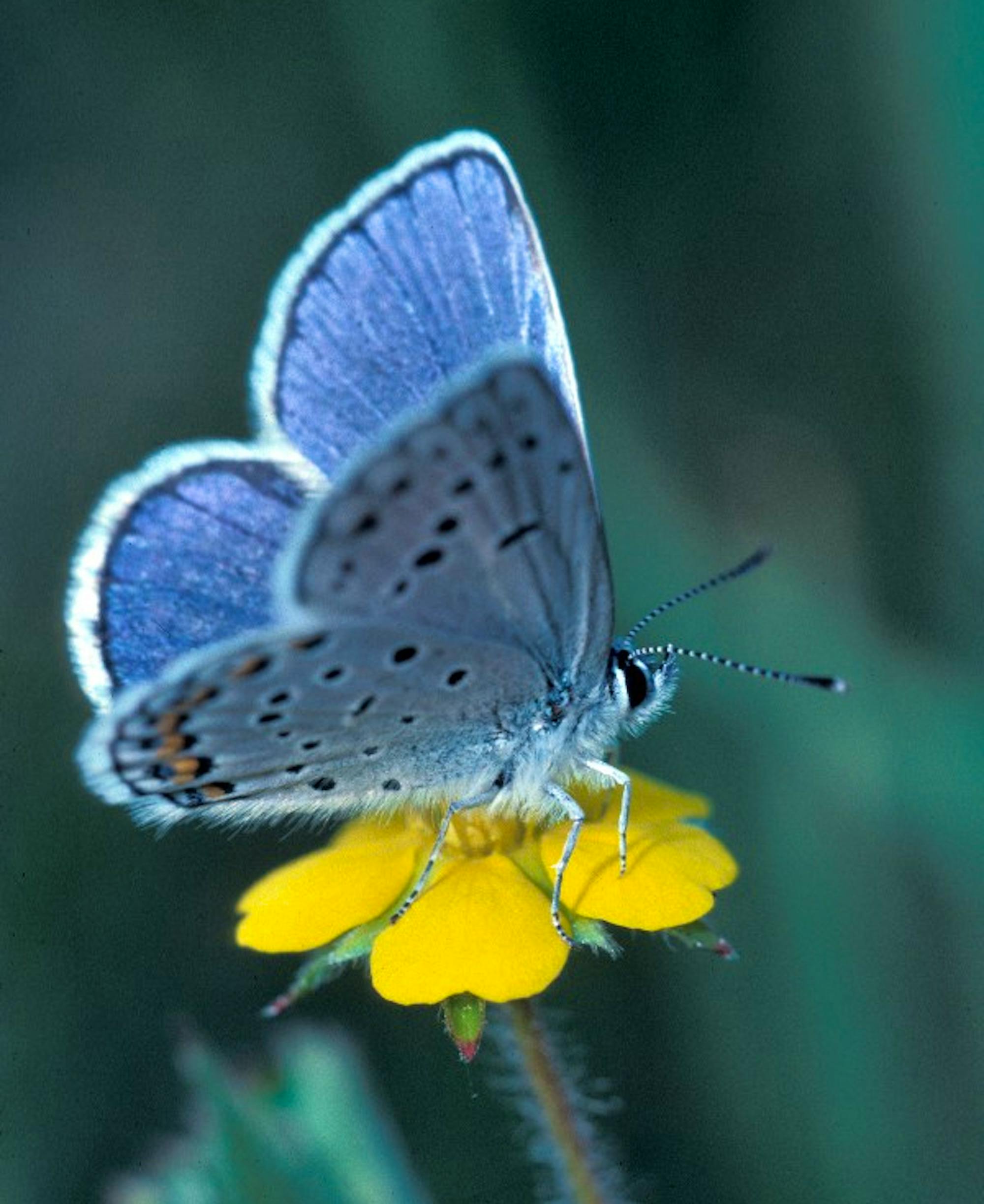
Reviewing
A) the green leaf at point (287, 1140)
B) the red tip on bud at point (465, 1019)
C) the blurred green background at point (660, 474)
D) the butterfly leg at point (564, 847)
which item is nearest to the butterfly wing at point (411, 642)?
the butterfly leg at point (564, 847)

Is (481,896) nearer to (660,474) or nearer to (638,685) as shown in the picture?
(638,685)

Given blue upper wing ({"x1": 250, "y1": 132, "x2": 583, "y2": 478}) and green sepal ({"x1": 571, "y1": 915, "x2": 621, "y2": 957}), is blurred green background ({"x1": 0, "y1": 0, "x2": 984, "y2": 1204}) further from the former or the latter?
blue upper wing ({"x1": 250, "y1": 132, "x2": 583, "y2": 478})

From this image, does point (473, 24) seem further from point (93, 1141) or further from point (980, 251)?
point (93, 1141)

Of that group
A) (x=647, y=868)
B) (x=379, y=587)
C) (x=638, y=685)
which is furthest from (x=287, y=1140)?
(x=379, y=587)

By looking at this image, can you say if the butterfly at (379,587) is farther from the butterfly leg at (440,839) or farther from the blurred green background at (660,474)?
the blurred green background at (660,474)

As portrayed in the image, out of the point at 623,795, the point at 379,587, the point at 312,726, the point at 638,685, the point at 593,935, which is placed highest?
the point at 379,587
